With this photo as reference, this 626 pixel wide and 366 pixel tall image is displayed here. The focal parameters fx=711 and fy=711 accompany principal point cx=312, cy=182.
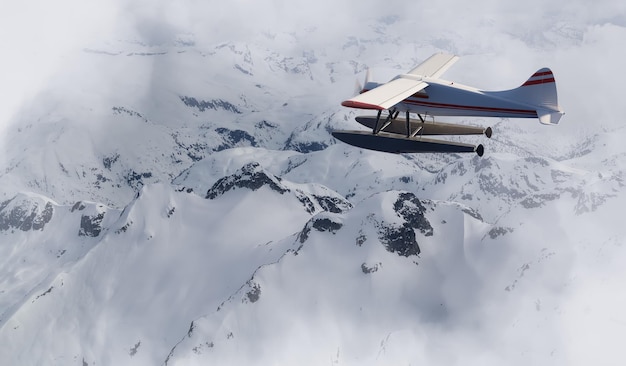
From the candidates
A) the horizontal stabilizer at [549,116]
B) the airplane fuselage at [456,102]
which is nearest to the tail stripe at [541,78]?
the airplane fuselage at [456,102]

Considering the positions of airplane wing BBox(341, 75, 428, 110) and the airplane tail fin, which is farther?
the airplane tail fin

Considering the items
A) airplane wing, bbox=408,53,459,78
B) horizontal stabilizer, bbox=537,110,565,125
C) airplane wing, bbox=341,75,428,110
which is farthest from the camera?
airplane wing, bbox=408,53,459,78

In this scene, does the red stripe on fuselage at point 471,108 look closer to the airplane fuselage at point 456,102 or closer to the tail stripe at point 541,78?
the airplane fuselage at point 456,102

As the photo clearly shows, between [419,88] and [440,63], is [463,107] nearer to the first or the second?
[419,88]

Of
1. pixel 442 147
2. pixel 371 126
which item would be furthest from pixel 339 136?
pixel 442 147

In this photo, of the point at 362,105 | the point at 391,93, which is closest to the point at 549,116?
the point at 391,93

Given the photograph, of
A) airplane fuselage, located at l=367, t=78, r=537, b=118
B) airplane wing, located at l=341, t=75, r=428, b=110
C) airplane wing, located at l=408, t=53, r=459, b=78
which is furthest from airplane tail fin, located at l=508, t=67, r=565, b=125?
airplane wing, located at l=408, t=53, r=459, b=78

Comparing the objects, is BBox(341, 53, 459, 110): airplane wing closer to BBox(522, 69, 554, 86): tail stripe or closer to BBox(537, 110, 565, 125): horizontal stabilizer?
BBox(522, 69, 554, 86): tail stripe

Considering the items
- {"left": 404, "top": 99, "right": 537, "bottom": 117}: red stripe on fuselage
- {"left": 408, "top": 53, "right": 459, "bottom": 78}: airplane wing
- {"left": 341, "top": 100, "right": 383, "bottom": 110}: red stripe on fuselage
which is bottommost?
{"left": 408, "top": 53, "right": 459, "bottom": 78}: airplane wing
